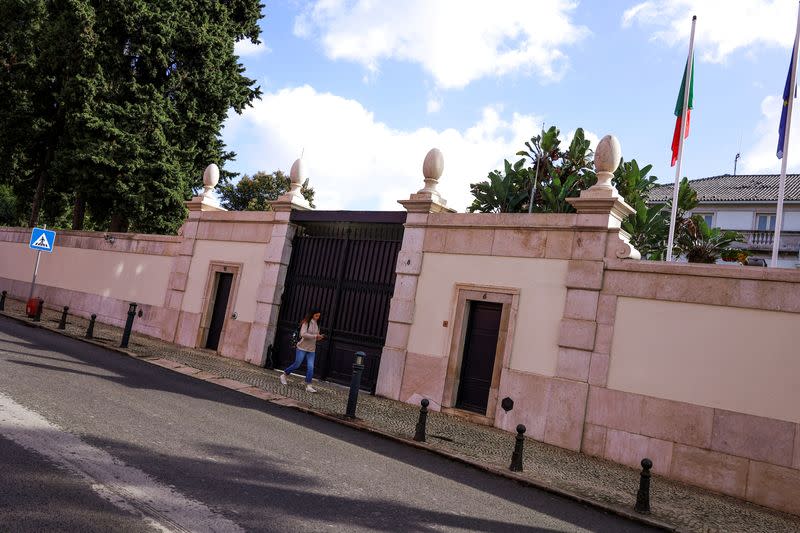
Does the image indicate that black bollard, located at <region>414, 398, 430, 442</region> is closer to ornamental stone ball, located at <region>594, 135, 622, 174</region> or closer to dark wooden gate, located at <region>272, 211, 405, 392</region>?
dark wooden gate, located at <region>272, 211, 405, 392</region>

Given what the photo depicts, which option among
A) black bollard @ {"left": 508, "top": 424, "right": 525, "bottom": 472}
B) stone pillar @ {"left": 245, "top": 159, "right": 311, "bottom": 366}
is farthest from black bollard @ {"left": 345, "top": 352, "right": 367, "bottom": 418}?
stone pillar @ {"left": 245, "top": 159, "right": 311, "bottom": 366}

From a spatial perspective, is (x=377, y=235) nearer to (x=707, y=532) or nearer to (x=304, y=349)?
(x=304, y=349)

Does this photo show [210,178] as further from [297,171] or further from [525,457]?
[525,457]

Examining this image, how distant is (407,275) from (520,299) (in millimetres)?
2732

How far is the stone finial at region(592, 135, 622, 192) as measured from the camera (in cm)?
1038

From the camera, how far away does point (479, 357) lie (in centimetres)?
1123

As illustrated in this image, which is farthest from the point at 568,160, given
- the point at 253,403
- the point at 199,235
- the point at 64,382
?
the point at 64,382

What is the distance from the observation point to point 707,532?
6102 mm

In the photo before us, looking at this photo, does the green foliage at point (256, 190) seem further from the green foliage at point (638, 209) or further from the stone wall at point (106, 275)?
the green foliage at point (638, 209)

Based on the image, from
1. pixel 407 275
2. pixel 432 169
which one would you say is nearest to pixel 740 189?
pixel 432 169

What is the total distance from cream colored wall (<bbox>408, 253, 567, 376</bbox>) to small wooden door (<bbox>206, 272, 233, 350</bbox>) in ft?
21.1

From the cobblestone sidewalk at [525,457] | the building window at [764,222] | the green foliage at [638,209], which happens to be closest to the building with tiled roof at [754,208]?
the building window at [764,222]

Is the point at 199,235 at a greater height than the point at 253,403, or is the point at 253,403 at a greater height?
the point at 199,235

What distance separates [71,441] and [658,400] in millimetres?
8272
